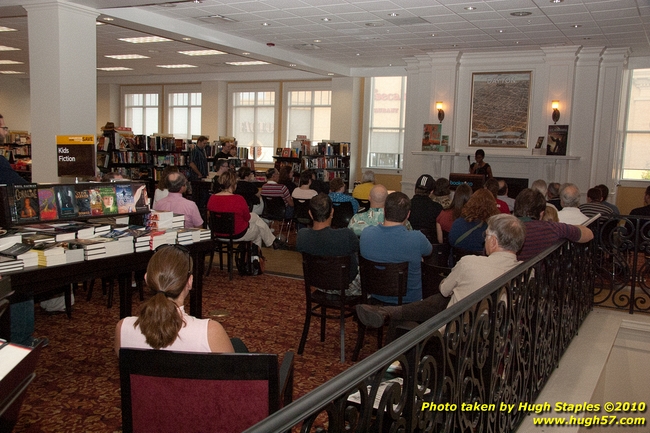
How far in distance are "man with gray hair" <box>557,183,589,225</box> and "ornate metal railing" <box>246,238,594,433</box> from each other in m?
1.18

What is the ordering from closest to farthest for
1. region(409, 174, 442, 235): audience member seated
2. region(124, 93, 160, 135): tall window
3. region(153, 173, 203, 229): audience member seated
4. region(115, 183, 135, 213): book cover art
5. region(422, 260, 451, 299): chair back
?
region(422, 260, 451, 299): chair back
region(115, 183, 135, 213): book cover art
region(153, 173, 203, 229): audience member seated
region(409, 174, 442, 235): audience member seated
region(124, 93, 160, 135): tall window

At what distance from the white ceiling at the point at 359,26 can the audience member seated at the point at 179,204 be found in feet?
8.95

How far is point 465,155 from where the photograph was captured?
1230 centimetres

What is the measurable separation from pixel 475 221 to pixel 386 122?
33.7ft

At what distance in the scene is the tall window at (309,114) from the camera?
629 inches

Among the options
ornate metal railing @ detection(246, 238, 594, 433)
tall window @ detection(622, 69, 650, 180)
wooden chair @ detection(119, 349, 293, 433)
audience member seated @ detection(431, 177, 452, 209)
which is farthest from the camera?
tall window @ detection(622, 69, 650, 180)

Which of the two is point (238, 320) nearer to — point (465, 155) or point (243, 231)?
point (243, 231)

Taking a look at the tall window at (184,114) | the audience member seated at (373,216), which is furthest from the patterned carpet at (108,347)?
the tall window at (184,114)

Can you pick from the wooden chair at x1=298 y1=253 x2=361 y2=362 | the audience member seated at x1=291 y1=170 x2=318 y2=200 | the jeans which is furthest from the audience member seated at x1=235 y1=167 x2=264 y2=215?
the jeans

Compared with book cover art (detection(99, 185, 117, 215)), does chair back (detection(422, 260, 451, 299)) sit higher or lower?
lower

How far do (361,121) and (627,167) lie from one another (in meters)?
6.35

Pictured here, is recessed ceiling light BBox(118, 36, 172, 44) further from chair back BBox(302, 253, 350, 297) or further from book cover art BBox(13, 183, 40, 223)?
chair back BBox(302, 253, 350, 297)

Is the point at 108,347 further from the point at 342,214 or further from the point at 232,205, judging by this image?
the point at 342,214

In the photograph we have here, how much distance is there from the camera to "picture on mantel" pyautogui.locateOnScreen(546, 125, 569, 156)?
11.2 m
